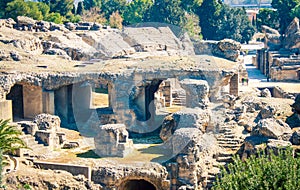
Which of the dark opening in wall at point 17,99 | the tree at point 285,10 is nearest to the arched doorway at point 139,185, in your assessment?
the dark opening in wall at point 17,99

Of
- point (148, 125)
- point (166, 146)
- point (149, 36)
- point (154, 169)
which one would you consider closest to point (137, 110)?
point (148, 125)

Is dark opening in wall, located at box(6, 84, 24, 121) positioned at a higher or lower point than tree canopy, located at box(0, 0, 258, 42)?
lower

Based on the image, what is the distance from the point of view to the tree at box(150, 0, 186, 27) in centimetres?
7019

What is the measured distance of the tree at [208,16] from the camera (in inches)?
2872

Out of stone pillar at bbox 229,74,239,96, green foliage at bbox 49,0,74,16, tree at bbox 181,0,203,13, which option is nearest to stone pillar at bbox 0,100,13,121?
stone pillar at bbox 229,74,239,96

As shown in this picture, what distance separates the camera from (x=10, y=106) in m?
30.1

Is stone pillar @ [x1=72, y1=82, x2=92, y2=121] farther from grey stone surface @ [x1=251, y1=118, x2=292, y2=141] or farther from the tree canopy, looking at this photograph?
the tree canopy

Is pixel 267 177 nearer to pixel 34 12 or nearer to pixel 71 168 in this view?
pixel 71 168

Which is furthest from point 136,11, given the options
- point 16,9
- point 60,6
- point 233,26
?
point 16,9

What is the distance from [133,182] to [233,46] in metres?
11.7

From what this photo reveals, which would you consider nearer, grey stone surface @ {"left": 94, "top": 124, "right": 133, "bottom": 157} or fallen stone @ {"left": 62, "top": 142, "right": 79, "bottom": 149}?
grey stone surface @ {"left": 94, "top": 124, "right": 133, "bottom": 157}

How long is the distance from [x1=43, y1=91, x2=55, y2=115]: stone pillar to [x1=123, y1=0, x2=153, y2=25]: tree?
4614 cm

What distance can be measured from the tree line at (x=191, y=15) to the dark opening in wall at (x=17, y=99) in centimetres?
3144

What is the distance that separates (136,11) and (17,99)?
47436 mm
